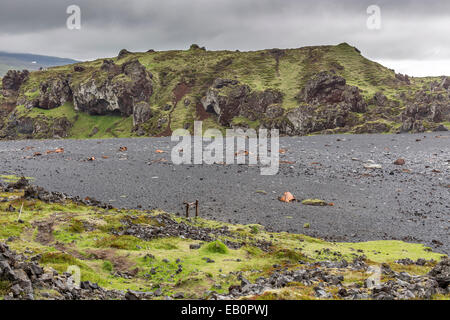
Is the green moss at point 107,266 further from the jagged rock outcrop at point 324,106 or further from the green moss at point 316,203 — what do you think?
the jagged rock outcrop at point 324,106

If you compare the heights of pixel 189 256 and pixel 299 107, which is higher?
pixel 299 107

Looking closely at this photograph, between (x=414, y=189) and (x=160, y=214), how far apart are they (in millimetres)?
32991

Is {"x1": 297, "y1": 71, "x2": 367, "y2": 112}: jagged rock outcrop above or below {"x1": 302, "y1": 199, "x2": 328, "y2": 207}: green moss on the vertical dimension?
above

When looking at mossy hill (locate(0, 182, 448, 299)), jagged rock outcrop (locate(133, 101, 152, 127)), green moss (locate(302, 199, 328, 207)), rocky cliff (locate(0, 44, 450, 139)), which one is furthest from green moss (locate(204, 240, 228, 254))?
jagged rock outcrop (locate(133, 101, 152, 127))

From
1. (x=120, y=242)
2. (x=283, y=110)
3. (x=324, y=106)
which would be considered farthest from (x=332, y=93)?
(x=120, y=242)

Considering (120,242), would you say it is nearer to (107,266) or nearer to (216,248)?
(107,266)

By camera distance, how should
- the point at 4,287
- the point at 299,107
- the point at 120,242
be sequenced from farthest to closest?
the point at 299,107
the point at 120,242
the point at 4,287

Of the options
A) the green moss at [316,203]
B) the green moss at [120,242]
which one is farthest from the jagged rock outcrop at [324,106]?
the green moss at [120,242]

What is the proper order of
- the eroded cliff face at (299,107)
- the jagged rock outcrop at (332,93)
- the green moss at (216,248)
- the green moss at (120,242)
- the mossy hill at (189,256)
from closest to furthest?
the mossy hill at (189,256)
the green moss at (120,242)
the green moss at (216,248)
the eroded cliff face at (299,107)
the jagged rock outcrop at (332,93)

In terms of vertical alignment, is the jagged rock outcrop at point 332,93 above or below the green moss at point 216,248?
above

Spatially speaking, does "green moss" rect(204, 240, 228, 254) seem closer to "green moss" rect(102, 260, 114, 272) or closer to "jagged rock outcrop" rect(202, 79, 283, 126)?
"green moss" rect(102, 260, 114, 272)
